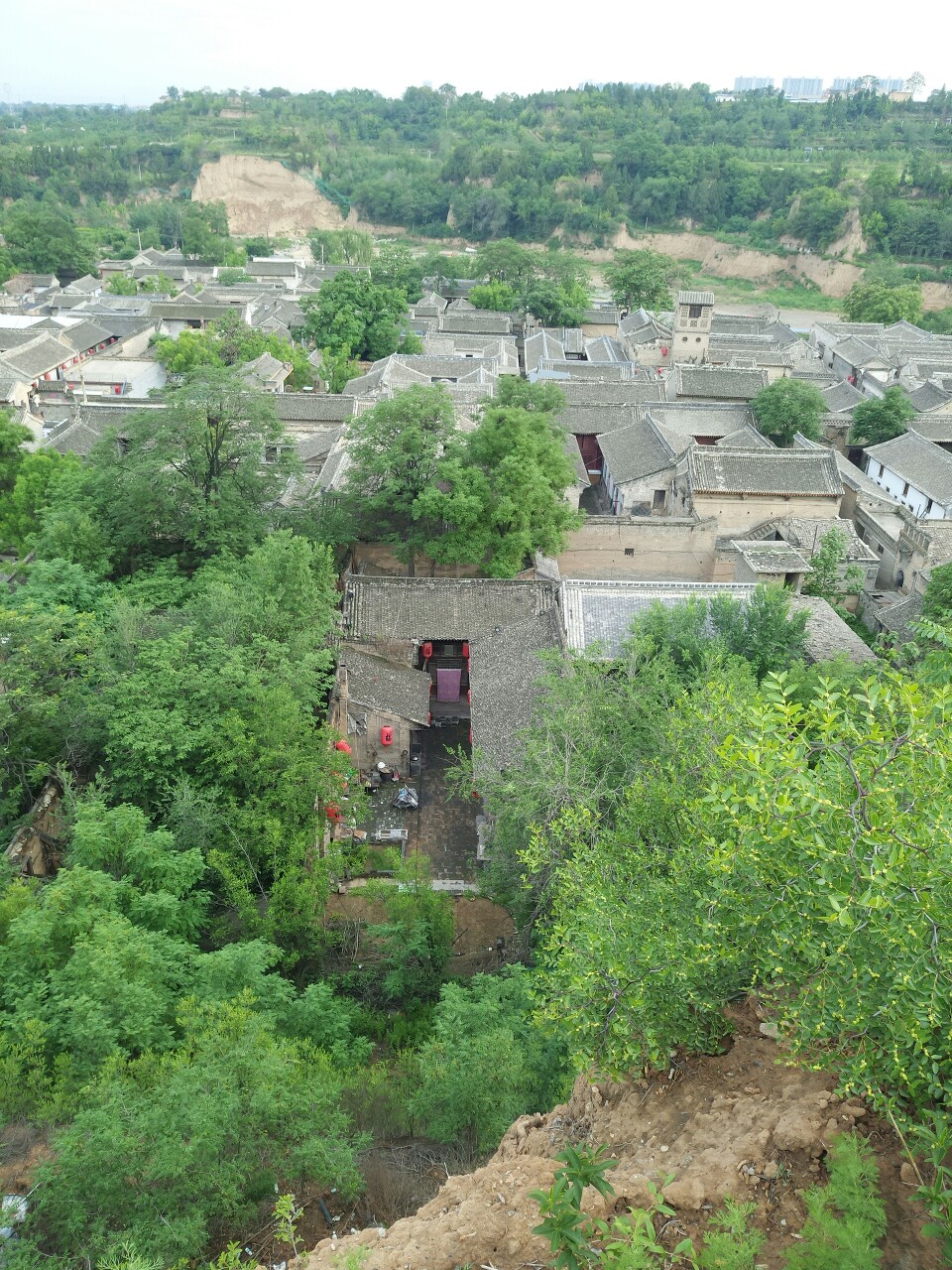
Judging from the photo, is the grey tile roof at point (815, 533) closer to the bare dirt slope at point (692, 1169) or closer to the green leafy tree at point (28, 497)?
the green leafy tree at point (28, 497)

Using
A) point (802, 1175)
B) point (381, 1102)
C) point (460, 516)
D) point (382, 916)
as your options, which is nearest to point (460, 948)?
point (382, 916)

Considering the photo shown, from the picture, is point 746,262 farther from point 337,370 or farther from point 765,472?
point 765,472

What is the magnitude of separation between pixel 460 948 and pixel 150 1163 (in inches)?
267

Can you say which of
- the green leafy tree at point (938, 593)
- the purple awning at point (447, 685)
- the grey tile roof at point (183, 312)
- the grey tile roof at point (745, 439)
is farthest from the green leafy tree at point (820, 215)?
the purple awning at point (447, 685)

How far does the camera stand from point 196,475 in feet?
63.1

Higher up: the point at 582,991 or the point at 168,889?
the point at 582,991

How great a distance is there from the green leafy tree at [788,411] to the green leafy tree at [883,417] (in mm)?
3102

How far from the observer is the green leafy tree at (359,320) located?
135 ft

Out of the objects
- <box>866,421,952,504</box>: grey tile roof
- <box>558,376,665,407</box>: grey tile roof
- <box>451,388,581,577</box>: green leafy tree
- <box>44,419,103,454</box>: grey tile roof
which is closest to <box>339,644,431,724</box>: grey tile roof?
<box>451,388,581,577</box>: green leafy tree

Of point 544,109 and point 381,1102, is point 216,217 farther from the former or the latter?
point 381,1102

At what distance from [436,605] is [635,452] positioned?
14078 millimetres

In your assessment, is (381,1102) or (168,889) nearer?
(381,1102)

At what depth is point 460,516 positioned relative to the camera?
2011 cm

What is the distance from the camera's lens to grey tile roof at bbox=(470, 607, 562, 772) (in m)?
15.1
